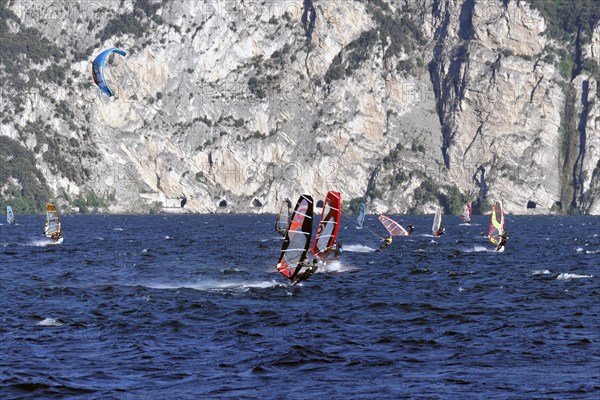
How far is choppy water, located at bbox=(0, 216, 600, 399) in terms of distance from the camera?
26.7 metres

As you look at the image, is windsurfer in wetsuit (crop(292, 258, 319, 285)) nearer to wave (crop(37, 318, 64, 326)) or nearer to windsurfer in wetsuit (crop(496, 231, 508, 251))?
wave (crop(37, 318, 64, 326))

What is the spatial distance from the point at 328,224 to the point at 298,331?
9.64m

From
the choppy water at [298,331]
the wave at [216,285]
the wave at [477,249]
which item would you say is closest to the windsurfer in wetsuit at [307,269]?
the choppy water at [298,331]

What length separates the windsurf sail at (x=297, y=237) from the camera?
3581cm

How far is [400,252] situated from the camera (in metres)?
86.4

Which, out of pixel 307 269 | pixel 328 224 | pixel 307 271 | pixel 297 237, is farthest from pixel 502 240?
pixel 297 237

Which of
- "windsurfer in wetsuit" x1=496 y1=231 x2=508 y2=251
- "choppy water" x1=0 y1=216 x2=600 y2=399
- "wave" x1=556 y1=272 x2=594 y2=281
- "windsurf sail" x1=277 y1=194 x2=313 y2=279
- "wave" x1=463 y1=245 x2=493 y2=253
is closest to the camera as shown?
"choppy water" x1=0 y1=216 x2=600 y2=399

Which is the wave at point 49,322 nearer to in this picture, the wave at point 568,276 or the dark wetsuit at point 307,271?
the dark wetsuit at point 307,271

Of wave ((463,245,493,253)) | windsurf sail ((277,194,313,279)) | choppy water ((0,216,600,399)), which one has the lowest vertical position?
choppy water ((0,216,600,399))

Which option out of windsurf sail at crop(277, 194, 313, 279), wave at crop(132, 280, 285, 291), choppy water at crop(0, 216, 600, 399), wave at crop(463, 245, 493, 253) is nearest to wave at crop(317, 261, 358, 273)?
choppy water at crop(0, 216, 600, 399)

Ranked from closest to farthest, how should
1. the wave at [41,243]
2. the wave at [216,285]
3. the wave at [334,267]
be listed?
the wave at [216,285], the wave at [334,267], the wave at [41,243]

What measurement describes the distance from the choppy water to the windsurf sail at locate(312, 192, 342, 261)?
236 cm

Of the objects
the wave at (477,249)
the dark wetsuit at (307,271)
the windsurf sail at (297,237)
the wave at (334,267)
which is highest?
the windsurf sail at (297,237)

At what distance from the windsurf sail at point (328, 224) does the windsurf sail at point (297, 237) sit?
3.21m
